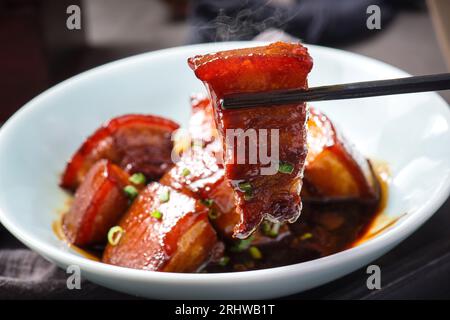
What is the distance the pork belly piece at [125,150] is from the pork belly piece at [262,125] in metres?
0.83

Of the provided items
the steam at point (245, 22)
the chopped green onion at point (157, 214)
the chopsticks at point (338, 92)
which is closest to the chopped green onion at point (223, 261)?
the chopped green onion at point (157, 214)

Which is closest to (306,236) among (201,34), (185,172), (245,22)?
(185,172)

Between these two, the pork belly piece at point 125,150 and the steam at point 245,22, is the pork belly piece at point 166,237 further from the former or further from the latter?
the steam at point 245,22

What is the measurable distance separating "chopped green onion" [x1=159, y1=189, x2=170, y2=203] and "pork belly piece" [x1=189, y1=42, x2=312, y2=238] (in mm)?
420

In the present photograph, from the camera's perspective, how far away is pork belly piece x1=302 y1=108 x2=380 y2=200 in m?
2.25

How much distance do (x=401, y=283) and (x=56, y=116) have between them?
1570mm

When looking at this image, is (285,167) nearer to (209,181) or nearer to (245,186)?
(245,186)

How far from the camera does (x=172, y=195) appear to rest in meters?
2.10

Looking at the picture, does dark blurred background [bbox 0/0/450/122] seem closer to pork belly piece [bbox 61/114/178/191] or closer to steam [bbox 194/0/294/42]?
steam [bbox 194/0/294/42]

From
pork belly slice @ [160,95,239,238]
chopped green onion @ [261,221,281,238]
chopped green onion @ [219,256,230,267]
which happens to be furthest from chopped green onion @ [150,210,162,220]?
chopped green onion @ [261,221,281,238]

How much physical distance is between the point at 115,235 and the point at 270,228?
1.73 feet

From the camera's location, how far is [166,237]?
1.96 meters
